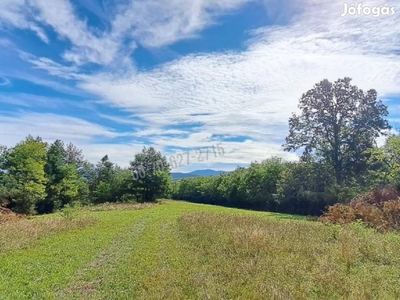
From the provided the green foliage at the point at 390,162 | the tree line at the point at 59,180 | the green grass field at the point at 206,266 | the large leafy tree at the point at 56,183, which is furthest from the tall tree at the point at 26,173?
the green foliage at the point at 390,162

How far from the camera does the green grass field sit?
7.66m

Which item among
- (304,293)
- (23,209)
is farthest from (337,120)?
(23,209)

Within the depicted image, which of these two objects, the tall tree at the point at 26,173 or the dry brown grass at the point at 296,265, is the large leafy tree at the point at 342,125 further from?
the tall tree at the point at 26,173

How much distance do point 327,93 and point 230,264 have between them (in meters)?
30.0

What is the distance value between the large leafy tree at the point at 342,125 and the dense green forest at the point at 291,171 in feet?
0.32

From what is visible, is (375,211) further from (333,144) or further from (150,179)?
(150,179)

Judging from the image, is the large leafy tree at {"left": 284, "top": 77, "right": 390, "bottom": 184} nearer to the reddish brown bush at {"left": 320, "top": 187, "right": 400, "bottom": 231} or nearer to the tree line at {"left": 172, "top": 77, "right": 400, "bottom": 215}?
the tree line at {"left": 172, "top": 77, "right": 400, "bottom": 215}

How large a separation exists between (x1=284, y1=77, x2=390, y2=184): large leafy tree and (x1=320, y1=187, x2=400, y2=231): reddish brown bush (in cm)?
1118

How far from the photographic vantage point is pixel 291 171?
38.8 meters

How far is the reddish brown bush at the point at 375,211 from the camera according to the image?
59.6 feet

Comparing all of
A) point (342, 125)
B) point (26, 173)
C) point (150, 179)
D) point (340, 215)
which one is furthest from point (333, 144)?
point (26, 173)

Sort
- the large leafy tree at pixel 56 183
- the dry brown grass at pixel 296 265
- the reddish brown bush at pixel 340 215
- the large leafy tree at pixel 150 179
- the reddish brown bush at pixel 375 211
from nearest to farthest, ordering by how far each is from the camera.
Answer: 1. the dry brown grass at pixel 296 265
2. the reddish brown bush at pixel 375 211
3. the reddish brown bush at pixel 340 215
4. the large leafy tree at pixel 56 183
5. the large leafy tree at pixel 150 179

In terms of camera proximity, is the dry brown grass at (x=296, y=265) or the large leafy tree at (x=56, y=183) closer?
the dry brown grass at (x=296, y=265)

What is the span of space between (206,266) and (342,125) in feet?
98.1
